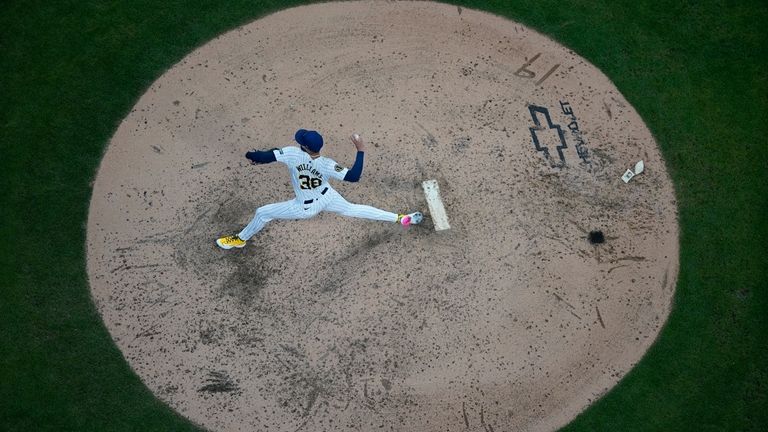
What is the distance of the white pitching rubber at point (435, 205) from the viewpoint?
771 cm

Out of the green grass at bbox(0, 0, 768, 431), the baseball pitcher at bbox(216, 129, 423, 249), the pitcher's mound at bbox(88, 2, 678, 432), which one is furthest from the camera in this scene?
the green grass at bbox(0, 0, 768, 431)

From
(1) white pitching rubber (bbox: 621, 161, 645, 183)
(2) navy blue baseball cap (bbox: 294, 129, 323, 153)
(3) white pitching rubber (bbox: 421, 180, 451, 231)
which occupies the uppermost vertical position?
(2) navy blue baseball cap (bbox: 294, 129, 323, 153)

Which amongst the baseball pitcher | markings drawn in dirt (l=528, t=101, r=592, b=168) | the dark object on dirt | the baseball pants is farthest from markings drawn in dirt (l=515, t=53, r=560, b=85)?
the baseball pants

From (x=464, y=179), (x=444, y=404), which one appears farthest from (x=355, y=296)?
(x=464, y=179)

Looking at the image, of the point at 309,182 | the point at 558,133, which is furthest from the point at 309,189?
the point at 558,133

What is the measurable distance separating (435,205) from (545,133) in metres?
2.03

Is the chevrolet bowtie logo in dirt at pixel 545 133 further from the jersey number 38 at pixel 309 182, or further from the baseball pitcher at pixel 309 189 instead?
the jersey number 38 at pixel 309 182

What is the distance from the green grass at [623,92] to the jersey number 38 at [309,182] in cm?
343

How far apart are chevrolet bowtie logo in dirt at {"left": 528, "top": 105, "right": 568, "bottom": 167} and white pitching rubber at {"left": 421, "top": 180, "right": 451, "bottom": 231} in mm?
1672

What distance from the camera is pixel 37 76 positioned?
8367mm

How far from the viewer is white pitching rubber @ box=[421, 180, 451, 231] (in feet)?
25.3

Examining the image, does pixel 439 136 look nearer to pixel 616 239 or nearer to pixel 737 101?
pixel 616 239

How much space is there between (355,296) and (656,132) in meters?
5.18

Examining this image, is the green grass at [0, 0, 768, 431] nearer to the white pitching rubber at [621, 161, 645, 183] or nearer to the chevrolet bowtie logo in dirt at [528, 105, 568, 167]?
the white pitching rubber at [621, 161, 645, 183]
